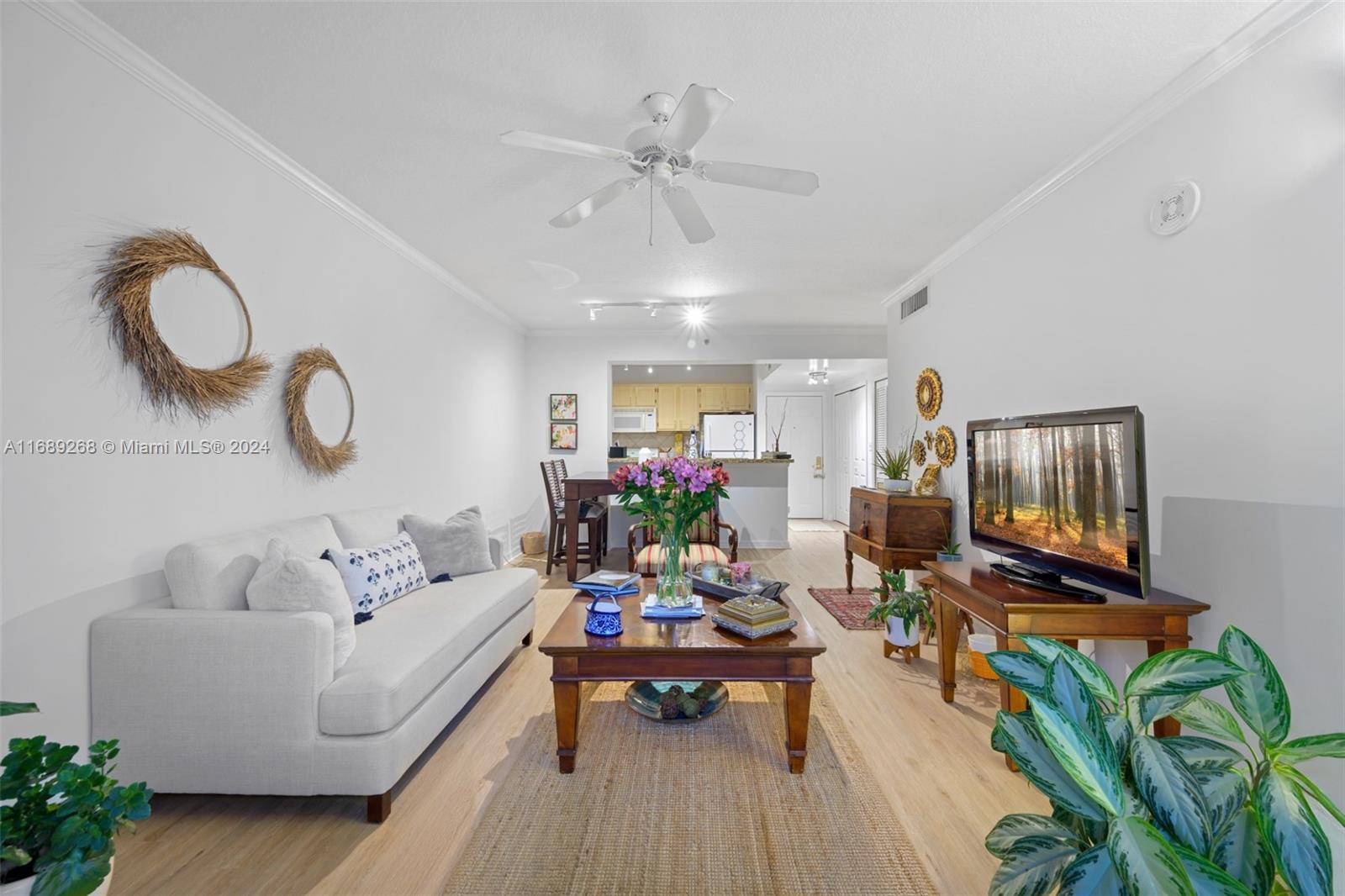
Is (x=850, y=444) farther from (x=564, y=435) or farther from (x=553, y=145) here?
(x=553, y=145)

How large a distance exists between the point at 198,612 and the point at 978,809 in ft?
8.77

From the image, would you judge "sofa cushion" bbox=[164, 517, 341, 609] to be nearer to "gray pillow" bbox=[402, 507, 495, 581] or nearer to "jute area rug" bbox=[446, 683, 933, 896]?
"gray pillow" bbox=[402, 507, 495, 581]

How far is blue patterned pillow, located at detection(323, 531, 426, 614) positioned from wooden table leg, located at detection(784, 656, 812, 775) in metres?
1.81

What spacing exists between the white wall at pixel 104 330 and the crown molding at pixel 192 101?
3 cm

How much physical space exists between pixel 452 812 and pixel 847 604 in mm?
3188

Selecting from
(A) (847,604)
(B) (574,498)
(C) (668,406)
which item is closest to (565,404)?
(B) (574,498)

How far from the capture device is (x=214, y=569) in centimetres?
205

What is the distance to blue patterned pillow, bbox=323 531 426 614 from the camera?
255 centimetres

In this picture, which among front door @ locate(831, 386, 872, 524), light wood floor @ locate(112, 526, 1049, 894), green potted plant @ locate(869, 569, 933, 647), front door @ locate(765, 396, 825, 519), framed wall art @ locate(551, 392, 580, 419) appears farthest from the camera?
front door @ locate(765, 396, 825, 519)

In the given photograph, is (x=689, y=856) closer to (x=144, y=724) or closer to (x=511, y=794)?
(x=511, y=794)

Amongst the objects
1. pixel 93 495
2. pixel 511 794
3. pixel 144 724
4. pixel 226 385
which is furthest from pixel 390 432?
pixel 511 794

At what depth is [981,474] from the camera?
114 inches

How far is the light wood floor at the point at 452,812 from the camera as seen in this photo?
1655 mm

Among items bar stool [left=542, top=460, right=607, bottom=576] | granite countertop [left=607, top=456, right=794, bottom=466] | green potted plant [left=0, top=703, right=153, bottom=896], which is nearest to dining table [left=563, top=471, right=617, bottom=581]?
bar stool [left=542, top=460, right=607, bottom=576]
